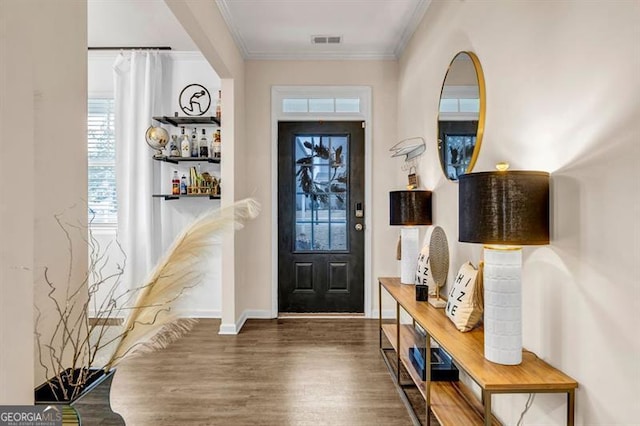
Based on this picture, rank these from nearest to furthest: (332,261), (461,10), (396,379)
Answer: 1. (461,10)
2. (396,379)
3. (332,261)

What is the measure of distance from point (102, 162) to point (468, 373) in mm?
4306

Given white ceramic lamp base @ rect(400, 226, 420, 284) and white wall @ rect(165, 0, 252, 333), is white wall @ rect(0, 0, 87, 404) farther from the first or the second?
white ceramic lamp base @ rect(400, 226, 420, 284)

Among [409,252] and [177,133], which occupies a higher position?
[177,133]

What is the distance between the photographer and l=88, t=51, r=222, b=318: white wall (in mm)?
4234

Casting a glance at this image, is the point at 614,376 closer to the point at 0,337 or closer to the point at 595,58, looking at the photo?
the point at 595,58

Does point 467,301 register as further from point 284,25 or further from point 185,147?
point 185,147

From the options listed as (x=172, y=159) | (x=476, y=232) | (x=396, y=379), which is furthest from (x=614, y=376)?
(x=172, y=159)

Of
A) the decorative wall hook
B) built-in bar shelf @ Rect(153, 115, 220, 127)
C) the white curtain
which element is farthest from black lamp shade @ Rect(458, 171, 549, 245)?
the white curtain

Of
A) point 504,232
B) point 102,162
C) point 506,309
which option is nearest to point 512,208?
Answer: point 504,232

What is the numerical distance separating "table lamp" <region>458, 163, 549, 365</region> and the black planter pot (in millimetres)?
1404

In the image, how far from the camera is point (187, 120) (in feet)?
13.4

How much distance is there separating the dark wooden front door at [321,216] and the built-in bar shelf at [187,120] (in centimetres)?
75

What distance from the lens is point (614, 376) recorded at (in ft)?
3.98

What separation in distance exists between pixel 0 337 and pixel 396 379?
2.46 meters
